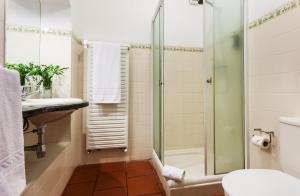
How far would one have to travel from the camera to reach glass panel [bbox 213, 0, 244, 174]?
5.28ft

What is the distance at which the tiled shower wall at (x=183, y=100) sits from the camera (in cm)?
248

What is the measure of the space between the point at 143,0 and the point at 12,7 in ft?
A: 5.14

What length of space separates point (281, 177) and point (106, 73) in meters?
1.87

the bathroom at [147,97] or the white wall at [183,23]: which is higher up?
the white wall at [183,23]

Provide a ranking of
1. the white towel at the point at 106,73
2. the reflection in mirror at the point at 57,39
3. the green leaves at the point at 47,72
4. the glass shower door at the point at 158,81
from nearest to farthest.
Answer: the green leaves at the point at 47,72 → the reflection in mirror at the point at 57,39 → the glass shower door at the point at 158,81 → the white towel at the point at 106,73

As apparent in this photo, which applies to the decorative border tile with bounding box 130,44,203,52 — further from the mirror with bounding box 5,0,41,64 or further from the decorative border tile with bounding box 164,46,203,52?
the mirror with bounding box 5,0,41,64

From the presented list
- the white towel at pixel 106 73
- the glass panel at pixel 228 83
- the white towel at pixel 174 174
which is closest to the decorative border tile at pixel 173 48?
the white towel at pixel 106 73

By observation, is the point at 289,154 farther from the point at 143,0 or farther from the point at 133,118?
the point at 143,0

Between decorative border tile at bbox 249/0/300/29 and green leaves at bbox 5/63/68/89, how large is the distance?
1.76 m

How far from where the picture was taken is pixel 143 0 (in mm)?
2441

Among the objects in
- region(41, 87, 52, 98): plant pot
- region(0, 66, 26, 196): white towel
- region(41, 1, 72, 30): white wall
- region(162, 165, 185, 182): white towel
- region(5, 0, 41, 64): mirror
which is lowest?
region(162, 165, 185, 182): white towel

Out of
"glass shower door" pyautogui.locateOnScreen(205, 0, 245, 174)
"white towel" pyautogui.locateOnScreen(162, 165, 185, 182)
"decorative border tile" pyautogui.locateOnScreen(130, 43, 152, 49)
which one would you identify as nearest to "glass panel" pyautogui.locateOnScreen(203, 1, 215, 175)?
"glass shower door" pyautogui.locateOnScreen(205, 0, 245, 174)

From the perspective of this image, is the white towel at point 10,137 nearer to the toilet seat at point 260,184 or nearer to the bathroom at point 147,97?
the bathroom at point 147,97

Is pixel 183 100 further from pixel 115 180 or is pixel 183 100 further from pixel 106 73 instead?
pixel 115 180
